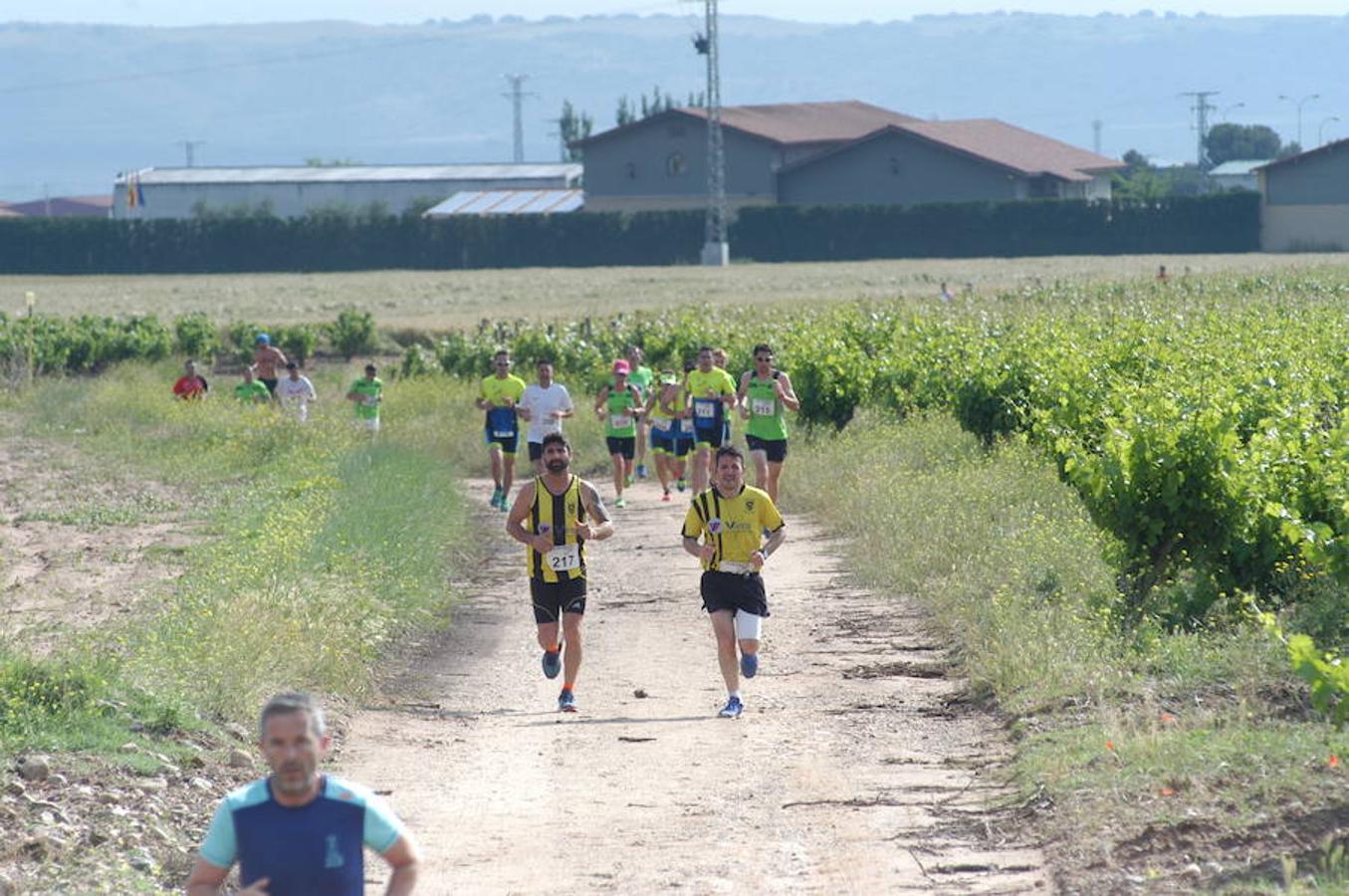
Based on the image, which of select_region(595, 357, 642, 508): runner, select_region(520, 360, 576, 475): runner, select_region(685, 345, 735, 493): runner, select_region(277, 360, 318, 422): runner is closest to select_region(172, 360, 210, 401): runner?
select_region(277, 360, 318, 422): runner

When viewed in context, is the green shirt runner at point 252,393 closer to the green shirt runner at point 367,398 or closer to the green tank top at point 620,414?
the green shirt runner at point 367,398

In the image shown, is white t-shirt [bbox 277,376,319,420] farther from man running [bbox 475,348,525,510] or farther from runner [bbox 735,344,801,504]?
runner [bbox 735,344,801,504]

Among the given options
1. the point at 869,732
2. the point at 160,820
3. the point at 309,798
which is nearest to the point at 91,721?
the point at 160,820

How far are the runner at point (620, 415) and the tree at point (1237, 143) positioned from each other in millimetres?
159434

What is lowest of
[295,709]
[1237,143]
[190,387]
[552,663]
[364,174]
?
[552,663]

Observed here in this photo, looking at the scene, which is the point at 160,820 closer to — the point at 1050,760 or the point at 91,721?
the point at 91,721

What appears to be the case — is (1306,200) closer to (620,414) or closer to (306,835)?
(620,414)

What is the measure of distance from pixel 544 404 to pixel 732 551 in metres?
8.76

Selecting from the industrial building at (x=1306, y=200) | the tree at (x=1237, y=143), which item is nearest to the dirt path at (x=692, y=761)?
the industrial building at (x=1306, y=200)

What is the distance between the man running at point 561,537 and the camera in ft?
41.5

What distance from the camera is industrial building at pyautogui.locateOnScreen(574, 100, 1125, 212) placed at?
295ft

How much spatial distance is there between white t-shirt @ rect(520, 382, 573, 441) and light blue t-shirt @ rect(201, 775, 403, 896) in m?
15.3

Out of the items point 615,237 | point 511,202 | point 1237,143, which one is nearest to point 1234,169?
point 1237,143

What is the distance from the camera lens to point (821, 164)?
91.1 metres
